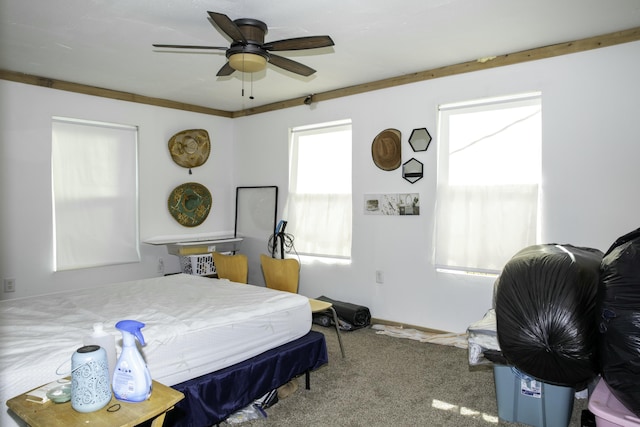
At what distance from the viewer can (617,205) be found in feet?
10.1

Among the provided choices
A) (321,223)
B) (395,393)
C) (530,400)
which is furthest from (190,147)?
(530,400)

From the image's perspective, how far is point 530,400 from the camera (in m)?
2.27

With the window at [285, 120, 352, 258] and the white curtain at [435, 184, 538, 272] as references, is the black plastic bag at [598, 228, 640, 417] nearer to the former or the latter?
the white curtain at [435, 184, 538, 272]

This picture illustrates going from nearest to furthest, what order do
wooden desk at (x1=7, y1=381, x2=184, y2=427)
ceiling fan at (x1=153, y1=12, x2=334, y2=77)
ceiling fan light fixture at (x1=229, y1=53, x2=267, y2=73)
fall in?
wooden desk at (x1=7, y1=381, x2=184, y2=427) → ceiling fan at (x1=153, y1=12, x2=334, y2=77) → ceiling fan light fixture at (x1=229, y1=53, x2=267, y2=73)

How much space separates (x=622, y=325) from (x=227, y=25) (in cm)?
223

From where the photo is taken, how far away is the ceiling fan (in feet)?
7.80

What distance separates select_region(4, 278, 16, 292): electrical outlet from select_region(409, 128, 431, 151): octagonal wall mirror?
3948 mm

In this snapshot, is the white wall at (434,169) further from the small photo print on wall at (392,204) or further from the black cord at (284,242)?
the black cord at (284,242)

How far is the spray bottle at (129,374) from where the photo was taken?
1281mm

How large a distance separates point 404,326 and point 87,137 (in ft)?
12.4

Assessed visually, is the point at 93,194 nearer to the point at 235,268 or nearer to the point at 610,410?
the point at 235,268

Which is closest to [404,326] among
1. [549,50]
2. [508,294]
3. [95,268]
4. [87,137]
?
[508,294]

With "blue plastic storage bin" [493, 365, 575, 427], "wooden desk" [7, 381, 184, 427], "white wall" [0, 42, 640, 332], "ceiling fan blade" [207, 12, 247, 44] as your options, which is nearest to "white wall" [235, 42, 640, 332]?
"white wall" [0, 42, 640, 332]

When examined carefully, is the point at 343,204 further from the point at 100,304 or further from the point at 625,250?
the point at 625,250
